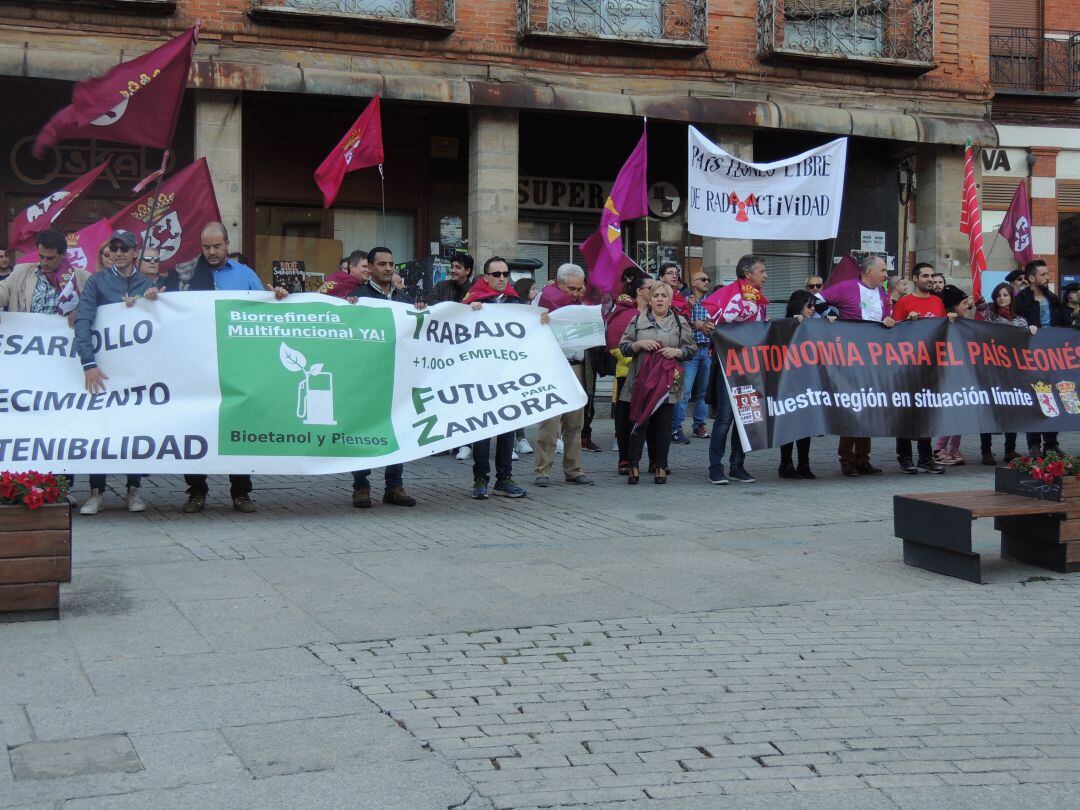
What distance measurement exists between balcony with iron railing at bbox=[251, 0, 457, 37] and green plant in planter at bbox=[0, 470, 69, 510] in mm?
12333

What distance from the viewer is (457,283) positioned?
11.3 metres

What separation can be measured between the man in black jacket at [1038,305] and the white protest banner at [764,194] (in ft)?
6.84

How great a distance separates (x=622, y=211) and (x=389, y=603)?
7.48 meters

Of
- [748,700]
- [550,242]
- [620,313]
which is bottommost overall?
[748,700]

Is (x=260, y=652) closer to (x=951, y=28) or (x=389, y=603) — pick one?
(x=389, y=603)

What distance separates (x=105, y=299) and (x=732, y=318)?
5532 mm

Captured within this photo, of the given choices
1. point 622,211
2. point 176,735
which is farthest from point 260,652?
point 622,211

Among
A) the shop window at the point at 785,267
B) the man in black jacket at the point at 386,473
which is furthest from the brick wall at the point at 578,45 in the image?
the man in black jacket at the point at 386,473

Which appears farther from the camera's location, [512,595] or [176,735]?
[512,595]

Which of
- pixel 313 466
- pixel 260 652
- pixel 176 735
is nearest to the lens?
pixel 176 735

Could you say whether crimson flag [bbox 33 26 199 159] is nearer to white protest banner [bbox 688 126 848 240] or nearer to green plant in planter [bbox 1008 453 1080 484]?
white protest banner [bbox 688 126 848 240]

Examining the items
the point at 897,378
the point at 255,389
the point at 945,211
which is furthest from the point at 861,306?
the point at 945,211

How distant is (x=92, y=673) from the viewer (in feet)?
17.7

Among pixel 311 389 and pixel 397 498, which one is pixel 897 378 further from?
pixel 311 389
